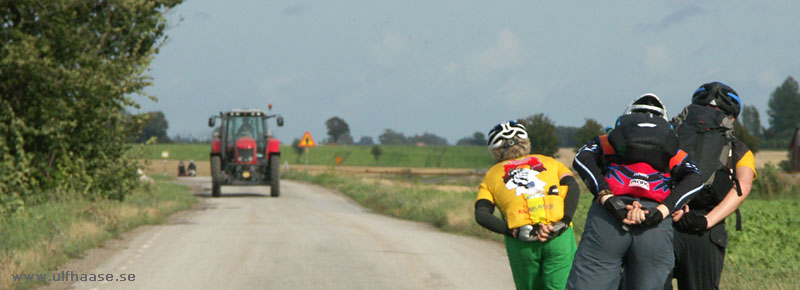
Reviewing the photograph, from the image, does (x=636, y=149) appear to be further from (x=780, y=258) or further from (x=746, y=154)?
(x=780, y=258)

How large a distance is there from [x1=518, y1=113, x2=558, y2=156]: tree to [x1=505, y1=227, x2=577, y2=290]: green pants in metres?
46.6

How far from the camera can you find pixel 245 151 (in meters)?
26.4

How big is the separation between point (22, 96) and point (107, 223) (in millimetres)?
3562

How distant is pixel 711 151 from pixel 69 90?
1371cm

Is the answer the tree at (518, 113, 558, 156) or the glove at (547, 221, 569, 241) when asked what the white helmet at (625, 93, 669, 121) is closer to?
the glove at (547, 221, 569, 241)

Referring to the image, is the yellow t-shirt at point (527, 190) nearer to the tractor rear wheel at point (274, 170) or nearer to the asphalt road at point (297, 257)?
the asphalt road at point (297, 257)

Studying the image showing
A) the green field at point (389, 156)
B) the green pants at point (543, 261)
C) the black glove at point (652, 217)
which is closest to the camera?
the black glove at point (652, 217)

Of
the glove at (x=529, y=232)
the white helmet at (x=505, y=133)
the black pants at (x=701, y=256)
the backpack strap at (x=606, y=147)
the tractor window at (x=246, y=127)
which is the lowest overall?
the black pants at (x=701, y=256)

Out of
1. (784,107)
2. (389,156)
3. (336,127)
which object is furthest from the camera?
(336,127)

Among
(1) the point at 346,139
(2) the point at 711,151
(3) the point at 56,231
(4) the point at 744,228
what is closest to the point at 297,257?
A: (3) the point at 56,231

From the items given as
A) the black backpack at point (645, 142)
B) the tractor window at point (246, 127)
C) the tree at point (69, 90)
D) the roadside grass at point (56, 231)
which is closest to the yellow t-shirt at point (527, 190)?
the black backpack at point (645, 142)

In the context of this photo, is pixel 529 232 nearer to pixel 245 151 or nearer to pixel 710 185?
→ pixel 710 185

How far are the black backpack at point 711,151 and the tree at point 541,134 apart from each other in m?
46.5

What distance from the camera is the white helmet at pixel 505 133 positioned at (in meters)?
4.77
